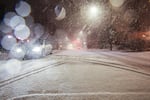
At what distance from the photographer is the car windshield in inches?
305

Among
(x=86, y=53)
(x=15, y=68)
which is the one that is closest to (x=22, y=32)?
(x=86, y=53)

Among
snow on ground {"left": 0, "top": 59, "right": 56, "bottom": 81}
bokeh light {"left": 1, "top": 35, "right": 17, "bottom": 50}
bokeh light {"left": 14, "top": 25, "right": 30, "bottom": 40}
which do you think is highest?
bokeh light {"left": 14, "top": 25, "right": 30, "bottom": 40}

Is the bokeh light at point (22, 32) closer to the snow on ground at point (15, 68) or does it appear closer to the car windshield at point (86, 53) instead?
the car windshield at point (86, 53)

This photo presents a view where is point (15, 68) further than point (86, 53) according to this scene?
No

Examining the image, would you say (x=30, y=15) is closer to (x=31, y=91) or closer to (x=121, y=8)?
(x=121, y=8)

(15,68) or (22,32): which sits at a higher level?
(22,32)

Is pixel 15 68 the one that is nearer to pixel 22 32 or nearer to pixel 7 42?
pixel 7 42

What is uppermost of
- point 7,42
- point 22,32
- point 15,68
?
point 22,32

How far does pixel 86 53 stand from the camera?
26.6 m

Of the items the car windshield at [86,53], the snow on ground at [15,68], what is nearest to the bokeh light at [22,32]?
the car windshield at [86,53]

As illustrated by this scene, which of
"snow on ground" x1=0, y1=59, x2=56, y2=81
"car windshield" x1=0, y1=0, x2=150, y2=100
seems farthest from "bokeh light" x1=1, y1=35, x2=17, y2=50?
"snow on ground" x1=0, y1=59, x2=56, y2=81

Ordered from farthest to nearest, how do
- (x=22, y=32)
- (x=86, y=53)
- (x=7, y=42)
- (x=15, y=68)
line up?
(x=22, y=32) → (x=7, y=42) → (x=86, y=53) → (x=15, y=68)

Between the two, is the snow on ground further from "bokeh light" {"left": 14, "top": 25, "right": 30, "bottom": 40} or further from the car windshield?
"bokeh light" {"left": 14, "top": 25, "right": 30, "bottom": 40}

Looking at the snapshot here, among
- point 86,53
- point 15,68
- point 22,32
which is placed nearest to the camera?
point 15,68
